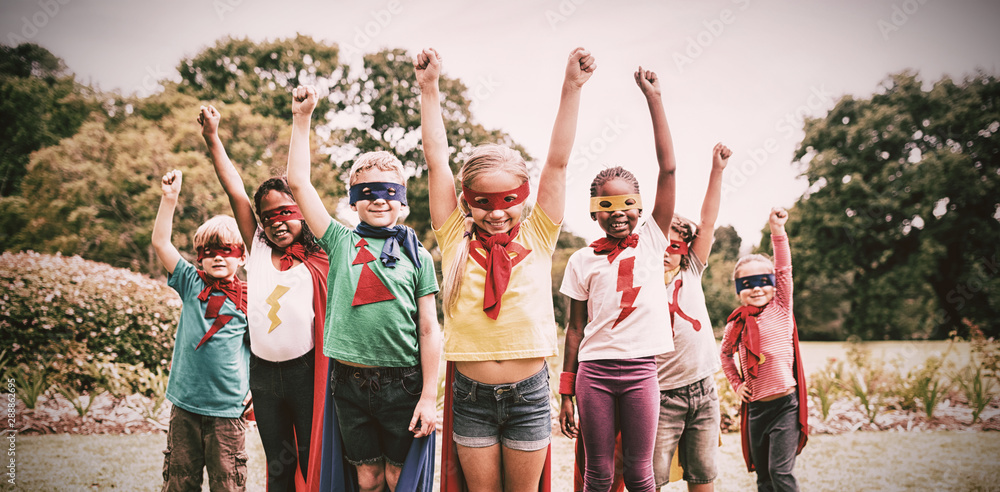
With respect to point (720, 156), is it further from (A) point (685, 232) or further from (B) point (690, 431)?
(B) point (690, 431)

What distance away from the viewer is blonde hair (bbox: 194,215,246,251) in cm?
354

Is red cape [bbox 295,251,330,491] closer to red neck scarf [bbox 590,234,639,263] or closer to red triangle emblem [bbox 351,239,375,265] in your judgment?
red triangle emblem [bbox 351,239,375,265]

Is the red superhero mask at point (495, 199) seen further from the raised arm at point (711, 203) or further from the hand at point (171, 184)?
the hand at point (171, 184)

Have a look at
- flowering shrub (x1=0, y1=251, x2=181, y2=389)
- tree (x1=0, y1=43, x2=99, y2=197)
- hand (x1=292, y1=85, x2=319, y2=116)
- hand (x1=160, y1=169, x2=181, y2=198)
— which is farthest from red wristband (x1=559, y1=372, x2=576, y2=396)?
tree (x1=0, y1=43, x2=99, y2=197)

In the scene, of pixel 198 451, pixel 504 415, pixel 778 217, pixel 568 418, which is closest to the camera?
pixel 504 415

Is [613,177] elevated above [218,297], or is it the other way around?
[613,177]

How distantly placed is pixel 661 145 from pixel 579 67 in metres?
0.71

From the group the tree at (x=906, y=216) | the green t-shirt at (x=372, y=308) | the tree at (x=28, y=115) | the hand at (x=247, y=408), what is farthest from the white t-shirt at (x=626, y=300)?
the tree at (x=28, y=115)

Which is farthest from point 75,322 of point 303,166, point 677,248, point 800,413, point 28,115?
point 28,115

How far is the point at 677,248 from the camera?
3.53 metres

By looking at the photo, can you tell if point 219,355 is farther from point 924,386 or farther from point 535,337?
point 924,386

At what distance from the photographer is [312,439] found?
3.01 metres

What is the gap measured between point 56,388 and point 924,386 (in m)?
11.4

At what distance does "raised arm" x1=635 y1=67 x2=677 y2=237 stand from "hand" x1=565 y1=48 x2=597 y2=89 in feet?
1.71
